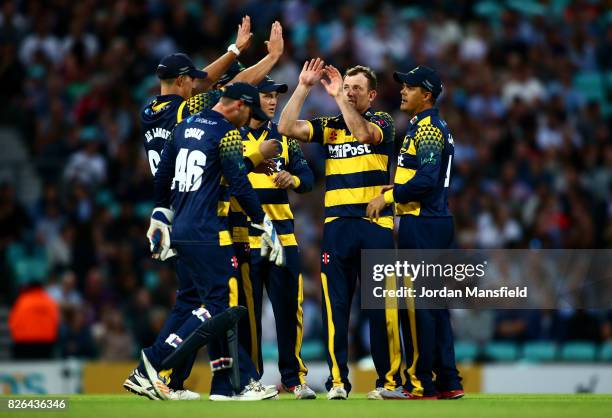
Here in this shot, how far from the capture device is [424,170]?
1130cm

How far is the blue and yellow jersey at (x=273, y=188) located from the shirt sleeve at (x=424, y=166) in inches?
48.0

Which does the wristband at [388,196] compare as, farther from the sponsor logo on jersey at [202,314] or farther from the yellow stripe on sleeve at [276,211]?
the sponsor logo on jersey at [202,314]

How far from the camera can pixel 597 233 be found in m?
19.8

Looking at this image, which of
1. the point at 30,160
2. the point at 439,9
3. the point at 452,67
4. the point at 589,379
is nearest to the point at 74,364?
the point at 30,160

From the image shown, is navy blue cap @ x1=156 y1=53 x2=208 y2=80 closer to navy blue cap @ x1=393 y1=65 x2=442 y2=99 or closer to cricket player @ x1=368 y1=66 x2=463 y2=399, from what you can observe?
navy blue cap @ x1=393 y1=65 x2=442 y2=99

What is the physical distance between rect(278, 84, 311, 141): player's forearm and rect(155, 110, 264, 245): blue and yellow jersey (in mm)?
762

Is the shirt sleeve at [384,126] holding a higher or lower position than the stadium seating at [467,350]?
higher

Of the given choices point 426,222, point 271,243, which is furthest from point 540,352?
point 271,243

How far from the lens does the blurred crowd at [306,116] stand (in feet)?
64.1

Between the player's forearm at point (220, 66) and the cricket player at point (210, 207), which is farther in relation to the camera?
the player's forearm at point (220, 66)

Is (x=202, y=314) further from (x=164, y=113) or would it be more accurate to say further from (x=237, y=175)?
(x=164, y=113)

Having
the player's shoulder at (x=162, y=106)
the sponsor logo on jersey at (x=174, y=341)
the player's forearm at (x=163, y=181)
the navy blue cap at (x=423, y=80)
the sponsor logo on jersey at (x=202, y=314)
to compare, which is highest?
the navy blue cap at (x=423, y=80)

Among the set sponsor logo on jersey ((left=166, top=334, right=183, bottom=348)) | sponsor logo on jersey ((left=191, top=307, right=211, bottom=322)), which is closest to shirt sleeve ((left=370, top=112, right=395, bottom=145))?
sponsor logo on jersey ((left=191, top=307, right=211, bottom=322))

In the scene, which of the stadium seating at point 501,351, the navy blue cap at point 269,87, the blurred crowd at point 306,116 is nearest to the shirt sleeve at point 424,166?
the navy blue cap at point 269,87
